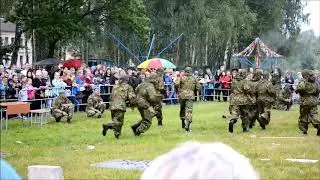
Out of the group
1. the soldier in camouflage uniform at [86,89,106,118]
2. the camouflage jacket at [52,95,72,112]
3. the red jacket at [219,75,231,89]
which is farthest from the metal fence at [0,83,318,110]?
the red jacket at [219,75,231,89]

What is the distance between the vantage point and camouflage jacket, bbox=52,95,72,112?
2039 cm

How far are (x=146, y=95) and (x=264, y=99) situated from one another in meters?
3.72

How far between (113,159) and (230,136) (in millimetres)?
4848

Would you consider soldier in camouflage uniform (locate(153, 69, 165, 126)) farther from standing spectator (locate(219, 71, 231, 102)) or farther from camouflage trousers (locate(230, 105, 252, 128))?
standing spectator (locate(219, 71, 231, 102))

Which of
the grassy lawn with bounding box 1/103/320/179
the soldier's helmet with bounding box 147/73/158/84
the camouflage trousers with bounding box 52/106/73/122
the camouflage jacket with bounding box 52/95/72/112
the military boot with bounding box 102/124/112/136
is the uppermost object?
the soldier's helmet with bounding box 147/73/158/84

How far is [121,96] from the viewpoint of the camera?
51.7 ft

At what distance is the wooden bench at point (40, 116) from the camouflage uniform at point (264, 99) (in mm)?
6254

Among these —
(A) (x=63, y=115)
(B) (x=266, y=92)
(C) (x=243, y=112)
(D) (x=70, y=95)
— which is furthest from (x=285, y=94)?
(A) (x=63, y=115)

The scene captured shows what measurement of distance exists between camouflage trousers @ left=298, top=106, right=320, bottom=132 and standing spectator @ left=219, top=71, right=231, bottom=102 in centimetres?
1436

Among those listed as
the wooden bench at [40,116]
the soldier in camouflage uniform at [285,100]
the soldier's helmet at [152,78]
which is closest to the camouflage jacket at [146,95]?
the soldier's helmet at [152,78]

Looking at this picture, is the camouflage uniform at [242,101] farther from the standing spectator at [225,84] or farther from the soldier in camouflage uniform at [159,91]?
the standing spectator at [225,84]

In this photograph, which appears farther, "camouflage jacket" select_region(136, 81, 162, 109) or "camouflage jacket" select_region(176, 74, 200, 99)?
"camouflage jacket" select_region(176, 74, 200, 99)

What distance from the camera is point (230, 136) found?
52.4ft

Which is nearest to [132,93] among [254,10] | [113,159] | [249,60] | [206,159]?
[113,159]
